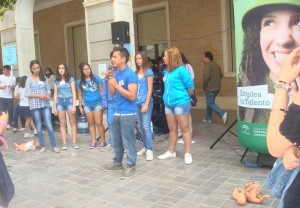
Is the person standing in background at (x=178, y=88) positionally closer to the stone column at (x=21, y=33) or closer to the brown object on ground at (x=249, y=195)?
the brown object on ground at (x=249, y=195)

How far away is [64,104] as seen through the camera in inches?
268

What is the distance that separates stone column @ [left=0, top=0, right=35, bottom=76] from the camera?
34.1 feet

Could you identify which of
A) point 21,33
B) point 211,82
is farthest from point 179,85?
point 21,33

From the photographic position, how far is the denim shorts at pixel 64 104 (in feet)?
22.3

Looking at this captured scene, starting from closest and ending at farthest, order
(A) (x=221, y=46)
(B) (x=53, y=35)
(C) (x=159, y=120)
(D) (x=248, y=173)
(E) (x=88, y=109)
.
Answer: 1. (D) (x=248, y=173)
2. (E) (x=88, y=109)
3. (C) (x=159, y=120)
4. (A) (x=221, y=46)
5. (B) (x=53, y=35)

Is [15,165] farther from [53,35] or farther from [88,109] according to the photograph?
[53,35]

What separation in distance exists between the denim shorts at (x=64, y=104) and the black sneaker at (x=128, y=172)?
7.73 feet

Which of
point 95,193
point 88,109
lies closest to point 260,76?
point 95,193

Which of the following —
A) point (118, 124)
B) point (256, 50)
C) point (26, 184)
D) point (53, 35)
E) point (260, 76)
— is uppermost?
point (53, 35)

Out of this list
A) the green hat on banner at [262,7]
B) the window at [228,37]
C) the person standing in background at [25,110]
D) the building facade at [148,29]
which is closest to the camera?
the green hat on banner at [262,7]

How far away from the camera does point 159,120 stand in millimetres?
7895

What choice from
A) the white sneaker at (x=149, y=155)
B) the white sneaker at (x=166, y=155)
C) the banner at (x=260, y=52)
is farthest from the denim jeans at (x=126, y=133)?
the banner at (x=260, y=52)

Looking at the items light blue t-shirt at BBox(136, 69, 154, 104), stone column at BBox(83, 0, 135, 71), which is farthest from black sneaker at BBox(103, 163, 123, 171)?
stone column at BBox(83, 0, 135, 71)

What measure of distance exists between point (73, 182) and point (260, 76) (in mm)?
2933
